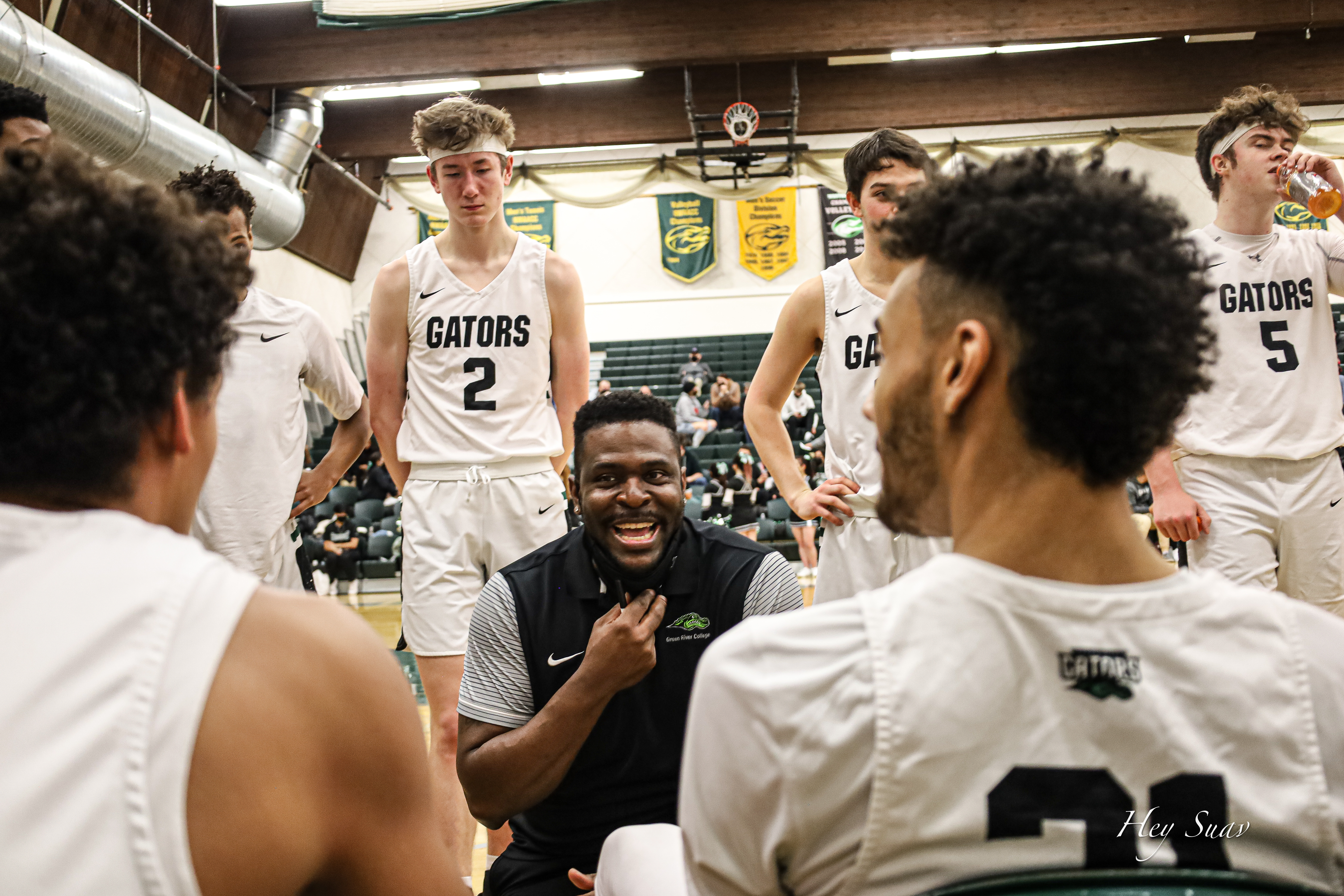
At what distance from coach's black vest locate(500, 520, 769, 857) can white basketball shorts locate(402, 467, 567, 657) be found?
102 centimetres

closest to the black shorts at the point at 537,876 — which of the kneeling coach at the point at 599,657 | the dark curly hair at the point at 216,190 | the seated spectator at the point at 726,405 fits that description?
the kneeling coach at the point at 599,657

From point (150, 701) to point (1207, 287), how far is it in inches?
43.3

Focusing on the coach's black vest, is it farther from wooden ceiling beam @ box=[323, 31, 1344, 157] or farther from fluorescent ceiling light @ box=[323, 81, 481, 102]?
fluorescent ceiling light @ box=[323, 81, 481, 102]

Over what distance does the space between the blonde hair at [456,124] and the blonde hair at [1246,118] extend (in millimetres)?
2549

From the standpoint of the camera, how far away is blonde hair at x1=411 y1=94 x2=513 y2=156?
3.39 meters

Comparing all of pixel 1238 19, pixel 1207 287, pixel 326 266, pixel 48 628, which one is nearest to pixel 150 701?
pixel 48 628

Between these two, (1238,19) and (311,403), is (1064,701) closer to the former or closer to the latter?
(1238,19)

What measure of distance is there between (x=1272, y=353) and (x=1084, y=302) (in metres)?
2.96

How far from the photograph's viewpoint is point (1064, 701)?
→ 0.91 meters

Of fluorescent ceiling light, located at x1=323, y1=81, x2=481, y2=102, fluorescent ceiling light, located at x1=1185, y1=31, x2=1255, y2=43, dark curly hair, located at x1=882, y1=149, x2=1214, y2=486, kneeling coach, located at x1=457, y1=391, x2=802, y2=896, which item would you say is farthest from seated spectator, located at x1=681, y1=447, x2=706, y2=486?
dark curly hair, located at x1=882, y1=149, x2=1214, y2=486

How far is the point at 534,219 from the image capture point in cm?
1750

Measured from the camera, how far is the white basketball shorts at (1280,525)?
329 cm

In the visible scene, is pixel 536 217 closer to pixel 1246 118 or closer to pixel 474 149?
pixel 474 149

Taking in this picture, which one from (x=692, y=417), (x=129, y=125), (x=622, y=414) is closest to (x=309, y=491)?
(x=622, y=414)
